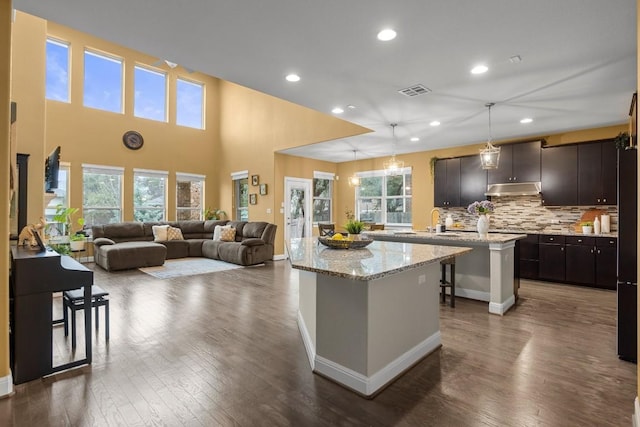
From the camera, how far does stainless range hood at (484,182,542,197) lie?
5883 mm

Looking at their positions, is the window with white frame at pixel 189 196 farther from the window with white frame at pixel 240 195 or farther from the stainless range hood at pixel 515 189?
the stainless range hood at pixel 515 189

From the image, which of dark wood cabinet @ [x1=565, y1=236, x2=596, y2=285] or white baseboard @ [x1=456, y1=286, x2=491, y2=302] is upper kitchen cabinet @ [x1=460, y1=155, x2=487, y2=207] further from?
white baseboard @ [x1=456, y1=286, x2=491, y2=302]

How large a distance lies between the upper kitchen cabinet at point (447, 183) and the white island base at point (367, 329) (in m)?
4.69

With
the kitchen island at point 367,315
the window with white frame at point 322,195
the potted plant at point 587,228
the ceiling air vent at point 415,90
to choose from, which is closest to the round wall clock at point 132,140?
the window with white frame at point 322,195

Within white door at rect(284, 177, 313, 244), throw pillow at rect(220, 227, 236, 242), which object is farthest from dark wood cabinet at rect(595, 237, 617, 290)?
throw pillow at rect(220, 227, 236, 242)

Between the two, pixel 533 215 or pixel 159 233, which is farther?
pixel 159 233

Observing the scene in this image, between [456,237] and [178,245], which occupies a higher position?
[456,237]

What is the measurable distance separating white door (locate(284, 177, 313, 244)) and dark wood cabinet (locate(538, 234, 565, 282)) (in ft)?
17.0

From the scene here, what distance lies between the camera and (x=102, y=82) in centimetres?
845

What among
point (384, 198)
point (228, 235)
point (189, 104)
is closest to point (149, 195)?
point (228, 235)

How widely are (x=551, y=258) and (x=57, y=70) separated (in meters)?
11.0

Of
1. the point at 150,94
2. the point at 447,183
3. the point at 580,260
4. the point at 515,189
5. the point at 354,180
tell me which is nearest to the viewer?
the point at 580,260

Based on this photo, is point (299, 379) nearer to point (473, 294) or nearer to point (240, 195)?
point (473, 294)

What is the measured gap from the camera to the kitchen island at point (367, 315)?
2.14 meters
